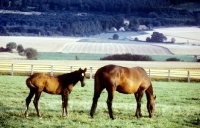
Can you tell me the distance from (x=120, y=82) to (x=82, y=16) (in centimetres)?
547

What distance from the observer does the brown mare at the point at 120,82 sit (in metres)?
6.27

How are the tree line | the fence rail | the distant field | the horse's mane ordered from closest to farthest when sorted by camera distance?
the horse's mane, the distant field, the tree line, the fence rail

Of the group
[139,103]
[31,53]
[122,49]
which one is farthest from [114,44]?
[139,103]

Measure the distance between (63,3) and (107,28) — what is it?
1964mm

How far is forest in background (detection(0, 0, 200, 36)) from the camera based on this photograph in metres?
11.3

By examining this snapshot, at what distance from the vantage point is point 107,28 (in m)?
11.2

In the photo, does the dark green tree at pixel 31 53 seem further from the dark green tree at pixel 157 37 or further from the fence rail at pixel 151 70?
the dark green tree at pixel 157 37

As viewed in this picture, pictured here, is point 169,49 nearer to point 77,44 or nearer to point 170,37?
point 170,37

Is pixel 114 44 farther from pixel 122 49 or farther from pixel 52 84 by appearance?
pixel 52 84

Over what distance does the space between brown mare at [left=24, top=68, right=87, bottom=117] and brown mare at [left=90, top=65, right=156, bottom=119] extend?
0.37 meters

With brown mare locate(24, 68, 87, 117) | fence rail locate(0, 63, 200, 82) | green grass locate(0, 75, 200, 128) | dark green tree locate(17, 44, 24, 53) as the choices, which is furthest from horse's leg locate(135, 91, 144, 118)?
dark green tree locate(17, 44, 24, 53)

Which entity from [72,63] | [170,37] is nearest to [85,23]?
[72,63]

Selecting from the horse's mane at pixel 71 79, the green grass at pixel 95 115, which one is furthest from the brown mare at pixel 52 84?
the green grass at pixel 95 115

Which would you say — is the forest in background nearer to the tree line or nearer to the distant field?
the tree line
